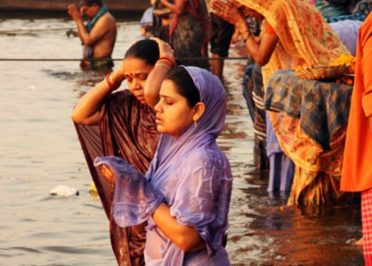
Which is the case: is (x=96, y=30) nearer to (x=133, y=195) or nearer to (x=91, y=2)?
(x=91, y=2)

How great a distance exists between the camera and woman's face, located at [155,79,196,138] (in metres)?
4.68

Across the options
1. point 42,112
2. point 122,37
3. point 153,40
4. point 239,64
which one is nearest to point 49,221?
point 153,40

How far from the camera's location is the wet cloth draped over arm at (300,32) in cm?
882

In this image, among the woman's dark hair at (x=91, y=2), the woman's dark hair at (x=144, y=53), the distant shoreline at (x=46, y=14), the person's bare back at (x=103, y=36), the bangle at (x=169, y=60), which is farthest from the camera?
the distant shoreline at (x=46, y=14)

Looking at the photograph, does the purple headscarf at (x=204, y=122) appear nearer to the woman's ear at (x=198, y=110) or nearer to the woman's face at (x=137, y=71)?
the woman's ear at (x=198, y=110)

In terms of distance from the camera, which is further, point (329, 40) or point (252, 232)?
point (329, 40)

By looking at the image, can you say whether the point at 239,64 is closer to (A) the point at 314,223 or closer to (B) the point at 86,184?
(B) the point at 86,184

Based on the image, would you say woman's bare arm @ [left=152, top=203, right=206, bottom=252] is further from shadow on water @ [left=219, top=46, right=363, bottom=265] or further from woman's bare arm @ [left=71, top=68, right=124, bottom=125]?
shadow on water @ [left=219, top=46, right=363, bottom=265]

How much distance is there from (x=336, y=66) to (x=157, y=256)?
375 centimetres

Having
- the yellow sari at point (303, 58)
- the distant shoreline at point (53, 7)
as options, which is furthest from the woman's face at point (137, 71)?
the distant shoreline at point (53, 7)

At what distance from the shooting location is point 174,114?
468 centimetres

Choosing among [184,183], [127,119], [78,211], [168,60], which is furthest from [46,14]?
[184,183]

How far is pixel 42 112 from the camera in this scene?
14.1 metres

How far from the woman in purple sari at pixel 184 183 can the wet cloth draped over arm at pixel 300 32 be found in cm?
412
